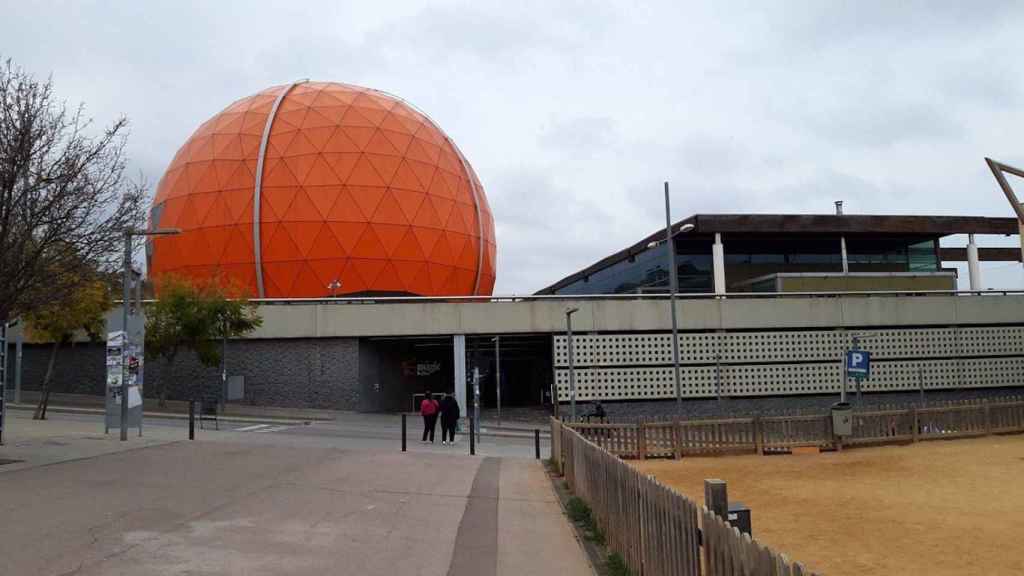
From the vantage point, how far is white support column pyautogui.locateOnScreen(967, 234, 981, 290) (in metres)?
46.7

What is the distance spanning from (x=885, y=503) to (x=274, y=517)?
362 inches

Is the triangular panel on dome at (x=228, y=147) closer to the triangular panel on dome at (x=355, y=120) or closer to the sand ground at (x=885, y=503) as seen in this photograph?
the triangular panel on dome at (x=355, y=120)

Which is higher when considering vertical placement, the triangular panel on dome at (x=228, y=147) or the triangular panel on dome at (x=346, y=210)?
the triangular panel on dome at (x=228, y=147)

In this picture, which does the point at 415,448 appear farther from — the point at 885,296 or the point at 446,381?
the point at 885,296

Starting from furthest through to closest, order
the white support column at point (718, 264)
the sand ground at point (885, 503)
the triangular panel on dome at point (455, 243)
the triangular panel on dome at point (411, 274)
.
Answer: the triangular panel on dome at point (455, 243) < the white support column at point (718, 264) < the triangular panel on dome at point (411, 274) < the sand ground at point (885, 503)

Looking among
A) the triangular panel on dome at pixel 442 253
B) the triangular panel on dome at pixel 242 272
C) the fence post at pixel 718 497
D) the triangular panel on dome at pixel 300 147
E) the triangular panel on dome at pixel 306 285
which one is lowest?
the fence post at pixel 718 497

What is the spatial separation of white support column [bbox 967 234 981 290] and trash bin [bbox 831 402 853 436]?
32.5 metres

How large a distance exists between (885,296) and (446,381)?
862 inches

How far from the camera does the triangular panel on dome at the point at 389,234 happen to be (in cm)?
3991

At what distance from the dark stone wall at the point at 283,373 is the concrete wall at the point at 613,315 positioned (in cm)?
60

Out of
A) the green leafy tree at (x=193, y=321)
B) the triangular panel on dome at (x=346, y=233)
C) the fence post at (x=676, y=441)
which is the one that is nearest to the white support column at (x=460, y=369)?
the green leafy tree at (x=193, y=321)

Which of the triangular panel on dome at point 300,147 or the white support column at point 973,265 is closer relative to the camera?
the triangular panel on dome at point 300,147

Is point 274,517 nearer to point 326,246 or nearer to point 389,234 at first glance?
point 326,246

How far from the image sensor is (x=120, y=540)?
7.76 metres
